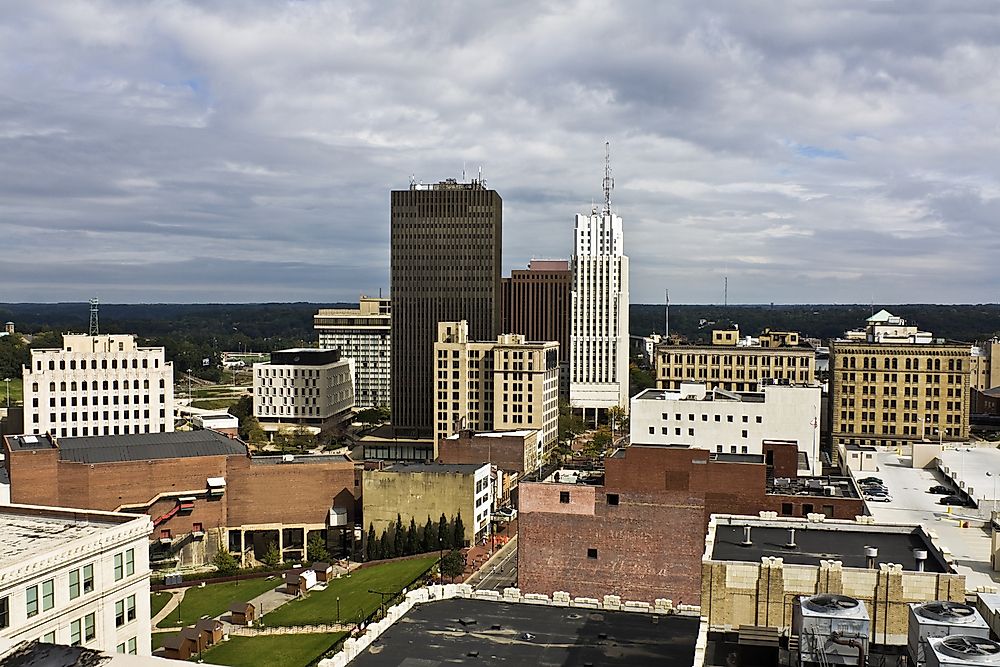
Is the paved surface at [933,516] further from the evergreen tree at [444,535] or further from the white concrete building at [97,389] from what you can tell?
the white concrete building at [97,389]

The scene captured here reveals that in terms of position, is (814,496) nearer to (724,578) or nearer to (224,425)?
(724,578)

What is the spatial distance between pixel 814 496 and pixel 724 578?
4537cm

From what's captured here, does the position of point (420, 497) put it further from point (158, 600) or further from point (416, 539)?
point (158, 600)

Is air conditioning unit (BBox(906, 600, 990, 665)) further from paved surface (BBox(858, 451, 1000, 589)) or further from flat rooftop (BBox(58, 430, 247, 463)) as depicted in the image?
flat rooftop (BBox(58, 430, 247, 463))

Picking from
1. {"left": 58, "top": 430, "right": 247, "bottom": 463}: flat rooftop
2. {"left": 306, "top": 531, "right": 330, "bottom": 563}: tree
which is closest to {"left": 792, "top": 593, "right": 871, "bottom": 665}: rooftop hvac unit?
{"left": 306, "top": 531, "right": 330, "bottom": 563}: tree

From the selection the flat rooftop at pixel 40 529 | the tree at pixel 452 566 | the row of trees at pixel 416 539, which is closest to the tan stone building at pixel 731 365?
the row of trees at pixel 416 539

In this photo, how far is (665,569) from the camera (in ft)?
270

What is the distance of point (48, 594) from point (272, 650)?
4060 cm

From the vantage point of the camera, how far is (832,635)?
3045 cm

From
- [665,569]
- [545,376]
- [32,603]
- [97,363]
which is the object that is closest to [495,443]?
[545,376]

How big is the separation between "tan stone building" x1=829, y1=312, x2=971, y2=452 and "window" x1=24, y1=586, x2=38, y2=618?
151828mm

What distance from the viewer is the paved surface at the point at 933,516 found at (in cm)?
7025

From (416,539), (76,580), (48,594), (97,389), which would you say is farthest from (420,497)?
(48,594)

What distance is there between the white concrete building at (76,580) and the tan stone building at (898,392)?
143705 mm
